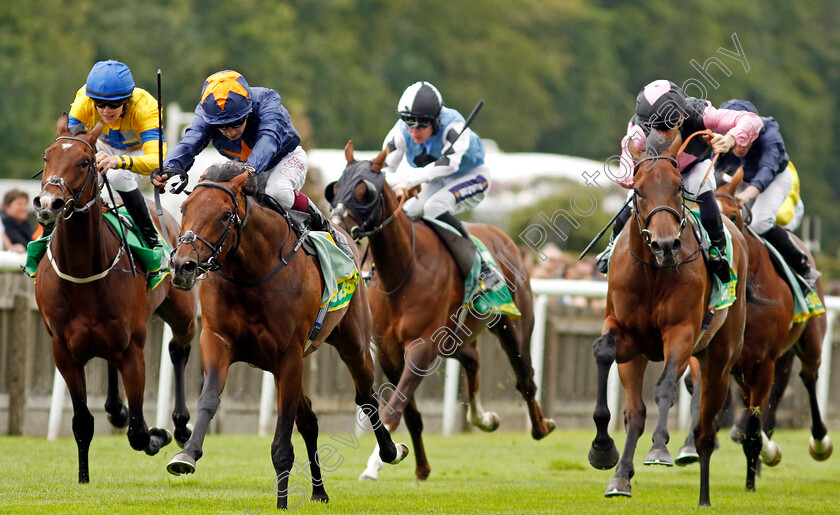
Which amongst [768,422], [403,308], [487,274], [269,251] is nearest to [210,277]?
[269,251]

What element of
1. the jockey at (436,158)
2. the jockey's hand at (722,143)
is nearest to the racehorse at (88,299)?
the jockey at (436,158)

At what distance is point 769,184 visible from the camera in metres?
10.4

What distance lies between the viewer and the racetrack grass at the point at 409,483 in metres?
7.46

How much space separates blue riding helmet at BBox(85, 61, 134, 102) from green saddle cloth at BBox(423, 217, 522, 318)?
2807mm

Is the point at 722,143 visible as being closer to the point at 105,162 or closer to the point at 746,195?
the point at 746,195

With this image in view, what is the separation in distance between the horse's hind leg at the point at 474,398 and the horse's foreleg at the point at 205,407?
4100 millimetres

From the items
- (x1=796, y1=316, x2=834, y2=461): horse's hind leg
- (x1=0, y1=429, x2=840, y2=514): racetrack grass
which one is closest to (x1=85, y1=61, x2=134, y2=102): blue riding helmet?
(x1=0, y1=429, x2=840, y2=514): racetrack grass

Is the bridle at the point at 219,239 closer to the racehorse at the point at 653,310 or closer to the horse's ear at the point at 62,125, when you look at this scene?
the horse's ear at the point at 62,125

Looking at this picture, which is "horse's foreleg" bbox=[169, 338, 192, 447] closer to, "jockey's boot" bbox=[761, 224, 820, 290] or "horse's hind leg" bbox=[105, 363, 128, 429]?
"horse's hind leg" bbox=[105, 363, 128, 429]

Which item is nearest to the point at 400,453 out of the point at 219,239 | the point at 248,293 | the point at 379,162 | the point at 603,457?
the point at 603,457

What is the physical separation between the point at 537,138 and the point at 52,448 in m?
33.4

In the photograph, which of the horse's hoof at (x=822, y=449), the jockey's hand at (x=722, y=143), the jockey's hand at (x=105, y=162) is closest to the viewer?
the jockey's hand at (x=105, y=162)

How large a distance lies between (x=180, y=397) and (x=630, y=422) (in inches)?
122

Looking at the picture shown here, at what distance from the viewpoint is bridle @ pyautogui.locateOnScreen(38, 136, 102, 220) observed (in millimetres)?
7402
